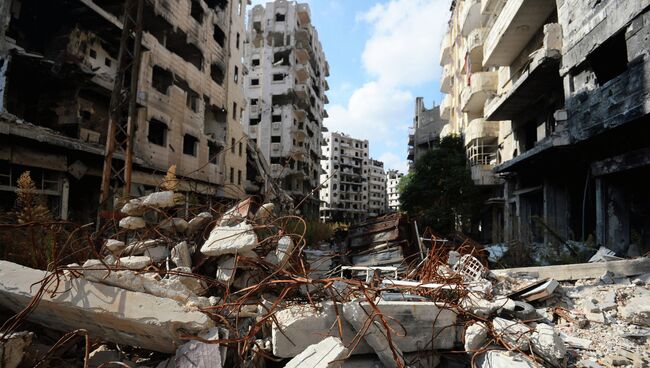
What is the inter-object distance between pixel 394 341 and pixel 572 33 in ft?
40.0

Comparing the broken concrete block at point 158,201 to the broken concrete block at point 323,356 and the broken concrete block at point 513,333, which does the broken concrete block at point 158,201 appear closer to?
the broken concrete block at point 323,356

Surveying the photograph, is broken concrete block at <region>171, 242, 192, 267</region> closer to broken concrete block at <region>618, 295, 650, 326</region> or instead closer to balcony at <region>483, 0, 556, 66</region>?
broken concrete block at <region>618, 295, 650, 326</region>

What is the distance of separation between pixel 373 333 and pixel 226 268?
73.2 inches

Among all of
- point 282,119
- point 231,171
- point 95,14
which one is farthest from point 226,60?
point 282,119

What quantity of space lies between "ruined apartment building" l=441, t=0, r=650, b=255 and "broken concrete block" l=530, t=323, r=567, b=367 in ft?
19.9

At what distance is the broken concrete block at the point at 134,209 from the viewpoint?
465cm

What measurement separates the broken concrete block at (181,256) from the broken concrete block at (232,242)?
1.24 ft

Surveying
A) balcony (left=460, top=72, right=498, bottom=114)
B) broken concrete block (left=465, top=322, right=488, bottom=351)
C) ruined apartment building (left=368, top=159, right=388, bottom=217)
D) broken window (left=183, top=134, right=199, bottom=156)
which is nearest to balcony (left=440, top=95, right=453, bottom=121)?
balcony (left=460, top=72, right=498, bottom=114)

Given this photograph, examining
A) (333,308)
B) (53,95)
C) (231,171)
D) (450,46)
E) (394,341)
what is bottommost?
(394,341)

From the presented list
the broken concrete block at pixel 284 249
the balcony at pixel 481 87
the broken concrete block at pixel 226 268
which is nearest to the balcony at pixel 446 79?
the balcony at pixel 481 87

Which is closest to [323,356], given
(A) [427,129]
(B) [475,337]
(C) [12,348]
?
(B) [475,337]

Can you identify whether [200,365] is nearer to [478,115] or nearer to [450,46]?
[478,115]

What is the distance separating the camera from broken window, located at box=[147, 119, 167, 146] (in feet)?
52.9

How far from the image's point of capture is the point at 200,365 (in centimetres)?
253
